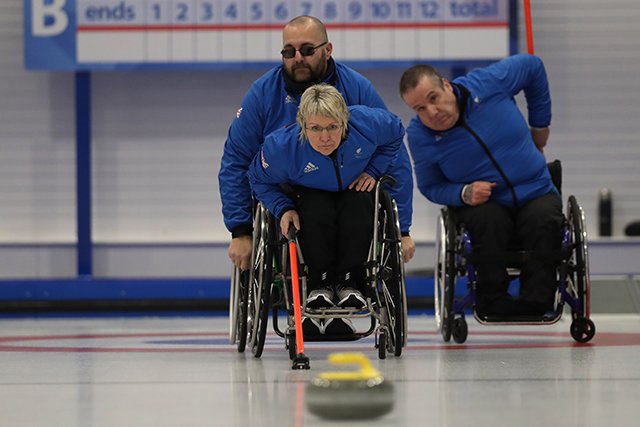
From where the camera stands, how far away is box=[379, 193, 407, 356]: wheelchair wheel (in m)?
3.41

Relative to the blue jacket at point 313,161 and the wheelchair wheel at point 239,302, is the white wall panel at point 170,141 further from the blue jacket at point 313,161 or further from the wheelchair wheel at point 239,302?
the blue jacket at point 313,161

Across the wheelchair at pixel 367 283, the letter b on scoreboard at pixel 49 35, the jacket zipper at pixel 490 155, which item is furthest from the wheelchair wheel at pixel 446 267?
the letter b on scoreboard at pixel 49 35

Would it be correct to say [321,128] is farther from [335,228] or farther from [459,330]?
[459,330]

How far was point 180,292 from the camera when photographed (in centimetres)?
722

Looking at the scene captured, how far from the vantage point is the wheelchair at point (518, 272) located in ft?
13.1

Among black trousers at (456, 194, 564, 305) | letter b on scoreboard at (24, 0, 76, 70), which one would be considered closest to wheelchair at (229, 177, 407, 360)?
black trousers at (456, 194, 564, 305)

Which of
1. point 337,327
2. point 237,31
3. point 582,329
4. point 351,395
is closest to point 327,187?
point 337,327

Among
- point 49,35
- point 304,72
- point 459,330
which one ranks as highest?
point 49,35

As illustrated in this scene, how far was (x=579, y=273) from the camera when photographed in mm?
3990

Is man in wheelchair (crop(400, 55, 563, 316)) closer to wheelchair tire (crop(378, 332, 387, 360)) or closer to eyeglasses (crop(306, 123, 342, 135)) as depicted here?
wheelchair tire (crop(378, 332, 387, 360))

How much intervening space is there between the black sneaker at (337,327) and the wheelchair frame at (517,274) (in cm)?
63

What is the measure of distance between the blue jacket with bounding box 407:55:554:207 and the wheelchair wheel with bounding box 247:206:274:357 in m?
0.89

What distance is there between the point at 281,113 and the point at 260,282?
599 millimetres

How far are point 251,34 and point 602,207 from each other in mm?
2395
